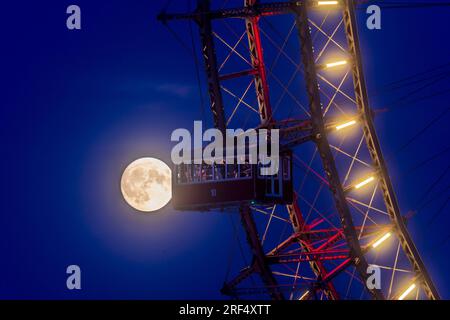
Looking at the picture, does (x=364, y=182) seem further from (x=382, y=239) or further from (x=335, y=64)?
(x=335, y=64)

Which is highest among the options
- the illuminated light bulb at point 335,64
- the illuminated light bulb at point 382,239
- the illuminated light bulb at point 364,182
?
the illuminated light bulb at point 335,64

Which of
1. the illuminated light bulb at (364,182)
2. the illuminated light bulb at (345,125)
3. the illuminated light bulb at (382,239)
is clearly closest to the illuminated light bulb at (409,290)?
the illuminated light bulb at (382,239)

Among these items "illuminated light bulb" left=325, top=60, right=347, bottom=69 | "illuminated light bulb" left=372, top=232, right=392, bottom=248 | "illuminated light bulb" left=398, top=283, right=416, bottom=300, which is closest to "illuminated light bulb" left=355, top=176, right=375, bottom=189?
"illuminated light bulb" left=372, top=232, right=392, bottom=248

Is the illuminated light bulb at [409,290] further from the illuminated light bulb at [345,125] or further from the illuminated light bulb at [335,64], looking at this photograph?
the illuminated light bulb at [335,64]

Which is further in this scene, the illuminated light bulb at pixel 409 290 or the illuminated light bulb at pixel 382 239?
the illuminated light bulb at pixel 409 290

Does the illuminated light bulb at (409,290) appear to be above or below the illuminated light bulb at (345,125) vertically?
below

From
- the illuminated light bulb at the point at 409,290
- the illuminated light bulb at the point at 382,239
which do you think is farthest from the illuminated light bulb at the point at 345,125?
the illuminated light bulb at the point at 409,290

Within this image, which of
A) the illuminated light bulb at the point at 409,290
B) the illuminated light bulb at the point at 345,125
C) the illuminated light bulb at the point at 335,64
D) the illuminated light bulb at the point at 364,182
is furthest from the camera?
the illuminated light bulb at the point at 409,290

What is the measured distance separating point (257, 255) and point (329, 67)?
7.96 m

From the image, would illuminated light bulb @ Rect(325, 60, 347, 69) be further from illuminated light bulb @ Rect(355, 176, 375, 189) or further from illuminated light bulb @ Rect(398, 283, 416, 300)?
illuminated light bulb @ Rect(398, 283, 416, 300)

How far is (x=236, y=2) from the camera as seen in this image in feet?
190

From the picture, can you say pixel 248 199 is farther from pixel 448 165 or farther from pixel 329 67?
pixel 448 165

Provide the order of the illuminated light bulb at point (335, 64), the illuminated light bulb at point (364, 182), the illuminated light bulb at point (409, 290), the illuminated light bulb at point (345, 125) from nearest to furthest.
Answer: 1. the illuminated light bulb at point (335, 64)
2. the illuminated light bulb at point (345, 125)
3. the illuminated light bulb at point (364, 182)
4. the illuminated light bulb at point (409, 290)
